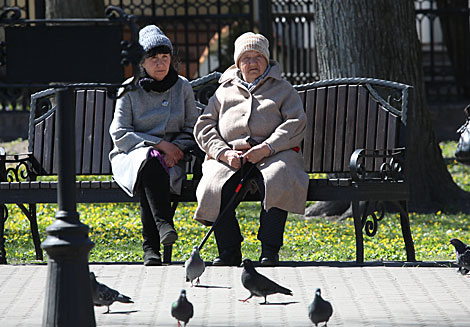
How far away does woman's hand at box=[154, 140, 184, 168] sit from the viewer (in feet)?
22.9

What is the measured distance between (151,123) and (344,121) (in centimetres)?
146

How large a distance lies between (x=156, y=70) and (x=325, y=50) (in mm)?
3044

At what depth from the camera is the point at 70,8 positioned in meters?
13.8

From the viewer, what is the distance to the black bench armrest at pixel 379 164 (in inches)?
269

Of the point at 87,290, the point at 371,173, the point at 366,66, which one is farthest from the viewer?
the point at 366,66

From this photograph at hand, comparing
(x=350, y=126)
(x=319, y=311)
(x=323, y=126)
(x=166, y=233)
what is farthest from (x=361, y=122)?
(x=319, y=311)

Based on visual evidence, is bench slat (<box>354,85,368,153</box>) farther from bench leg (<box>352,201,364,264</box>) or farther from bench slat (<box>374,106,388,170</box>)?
bench leg (<box>352,201,364,264</box>)

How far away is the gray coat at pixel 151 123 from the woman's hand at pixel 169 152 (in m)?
0.04

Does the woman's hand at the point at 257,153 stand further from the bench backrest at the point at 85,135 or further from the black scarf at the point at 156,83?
the bench backrest at the point at 85,135

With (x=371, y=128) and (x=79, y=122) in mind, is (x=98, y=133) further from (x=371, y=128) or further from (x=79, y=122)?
(x=371, y=128)

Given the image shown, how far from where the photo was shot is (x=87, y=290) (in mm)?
4867

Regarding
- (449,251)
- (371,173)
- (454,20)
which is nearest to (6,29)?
(371,173)

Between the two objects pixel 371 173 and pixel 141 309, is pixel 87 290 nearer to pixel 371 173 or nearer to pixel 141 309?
pixel 141 309

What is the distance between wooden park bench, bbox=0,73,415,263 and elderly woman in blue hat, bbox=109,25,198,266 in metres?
0.17
